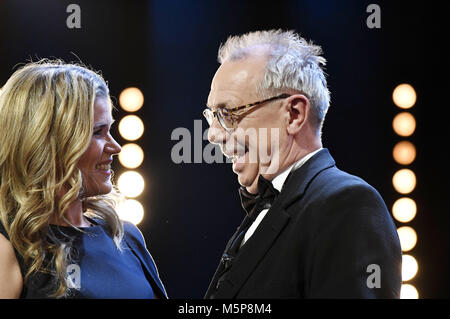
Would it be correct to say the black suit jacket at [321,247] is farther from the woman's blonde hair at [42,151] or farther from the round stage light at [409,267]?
the round stage light at [409,267]

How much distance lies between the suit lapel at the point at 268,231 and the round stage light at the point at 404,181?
1.32m

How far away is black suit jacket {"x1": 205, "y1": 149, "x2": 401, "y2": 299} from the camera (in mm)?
1349

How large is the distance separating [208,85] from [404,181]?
110 cm

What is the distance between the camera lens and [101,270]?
175cm

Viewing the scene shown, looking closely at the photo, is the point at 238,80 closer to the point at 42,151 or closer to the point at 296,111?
the point at 296,111

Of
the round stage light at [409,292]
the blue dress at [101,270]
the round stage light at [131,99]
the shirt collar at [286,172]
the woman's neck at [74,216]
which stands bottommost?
the round stage light at [409,292]

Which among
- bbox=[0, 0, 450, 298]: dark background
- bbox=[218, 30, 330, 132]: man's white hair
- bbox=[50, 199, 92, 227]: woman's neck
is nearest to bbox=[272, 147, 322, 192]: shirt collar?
bbox=[218, 30, 330, 132]: man's white hair

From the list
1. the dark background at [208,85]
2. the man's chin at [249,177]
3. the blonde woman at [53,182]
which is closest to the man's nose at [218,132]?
the man's chin at [249,177]

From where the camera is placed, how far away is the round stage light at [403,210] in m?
2.82

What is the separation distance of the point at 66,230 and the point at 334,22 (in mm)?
1663

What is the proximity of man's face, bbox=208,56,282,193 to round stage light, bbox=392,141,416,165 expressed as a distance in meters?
1.28

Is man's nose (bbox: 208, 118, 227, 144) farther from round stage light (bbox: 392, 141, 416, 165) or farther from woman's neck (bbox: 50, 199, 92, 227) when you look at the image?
round stage light (bbox: 392, 141, 416, 165)
